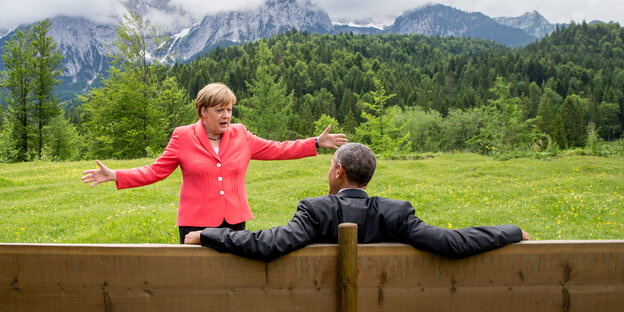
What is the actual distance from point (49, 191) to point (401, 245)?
18285 mm

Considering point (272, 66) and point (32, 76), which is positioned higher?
point (272, 66)

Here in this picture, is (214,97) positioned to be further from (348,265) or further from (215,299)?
(348,265)

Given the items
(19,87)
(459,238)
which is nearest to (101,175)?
(459,238)

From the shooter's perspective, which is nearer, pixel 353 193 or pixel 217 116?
pixel 353 193

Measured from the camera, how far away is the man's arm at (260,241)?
248 cm

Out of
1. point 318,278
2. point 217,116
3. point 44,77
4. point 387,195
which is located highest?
point 44,77

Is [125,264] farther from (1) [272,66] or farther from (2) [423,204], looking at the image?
(1) [272,66]

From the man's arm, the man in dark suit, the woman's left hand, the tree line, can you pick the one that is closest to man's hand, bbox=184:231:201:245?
the man in dark suit

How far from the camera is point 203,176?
3.81 m

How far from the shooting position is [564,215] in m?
10.8

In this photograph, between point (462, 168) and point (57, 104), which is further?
point (57, 104)

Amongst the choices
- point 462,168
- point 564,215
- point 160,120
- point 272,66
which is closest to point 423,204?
point 564,215

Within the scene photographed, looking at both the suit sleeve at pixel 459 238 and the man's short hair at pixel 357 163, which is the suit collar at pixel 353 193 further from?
the suit sleeve at pixel 459 238

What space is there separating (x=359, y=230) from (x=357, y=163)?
0.53 metres
